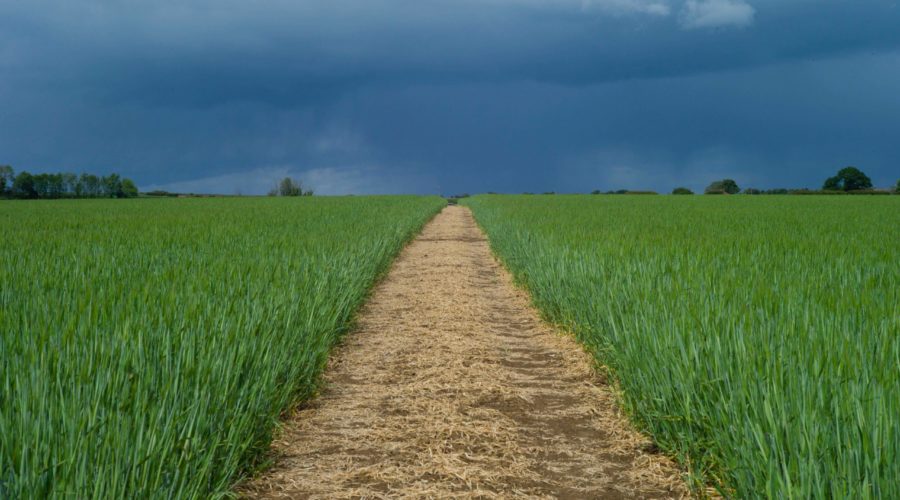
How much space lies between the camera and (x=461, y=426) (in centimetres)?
511

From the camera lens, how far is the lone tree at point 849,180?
308 feet

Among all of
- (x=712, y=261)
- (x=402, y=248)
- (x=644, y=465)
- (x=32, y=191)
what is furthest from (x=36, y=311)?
(x=32, y=191)

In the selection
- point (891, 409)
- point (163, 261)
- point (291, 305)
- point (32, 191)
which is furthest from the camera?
point (32, 191)

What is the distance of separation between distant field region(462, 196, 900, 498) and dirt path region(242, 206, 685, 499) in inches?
13.9

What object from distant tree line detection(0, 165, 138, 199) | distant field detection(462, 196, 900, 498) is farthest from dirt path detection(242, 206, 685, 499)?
A: distant tree line detection(0, 165, 138, 199)

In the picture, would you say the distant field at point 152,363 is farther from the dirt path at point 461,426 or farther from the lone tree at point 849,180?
the lone tree at point 849,180

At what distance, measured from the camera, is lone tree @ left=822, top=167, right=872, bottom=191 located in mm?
93938

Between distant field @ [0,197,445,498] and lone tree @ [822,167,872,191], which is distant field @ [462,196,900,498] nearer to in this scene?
distant field @ [0,197,445,498]

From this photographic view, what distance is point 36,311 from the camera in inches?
199

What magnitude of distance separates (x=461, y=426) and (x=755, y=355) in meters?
2.15

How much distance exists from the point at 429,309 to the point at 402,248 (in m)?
9.34

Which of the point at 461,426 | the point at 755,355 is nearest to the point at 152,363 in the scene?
the point at 461,426

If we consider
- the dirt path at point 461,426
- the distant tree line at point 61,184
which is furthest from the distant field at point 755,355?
the distant tree line at point 61,184

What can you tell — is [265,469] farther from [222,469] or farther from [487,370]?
[487,370]
